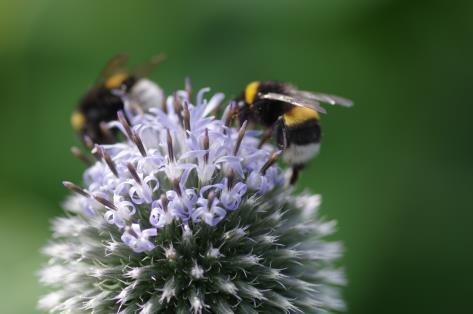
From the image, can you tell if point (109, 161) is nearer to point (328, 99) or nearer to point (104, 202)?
point (104, 202)

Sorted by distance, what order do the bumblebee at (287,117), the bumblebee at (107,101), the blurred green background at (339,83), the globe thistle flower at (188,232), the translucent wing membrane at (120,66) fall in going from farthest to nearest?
the blurred green background at (339,83)
the translucent wing membrane at (120,66)
the bumblebee at (107,101)
the bumblebee at (287,117)
the globe thistle flower at (188,232)

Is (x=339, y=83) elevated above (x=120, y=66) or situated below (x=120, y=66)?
below

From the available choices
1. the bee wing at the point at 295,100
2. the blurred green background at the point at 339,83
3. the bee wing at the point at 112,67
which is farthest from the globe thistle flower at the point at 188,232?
the blurred green background at the point at 339,83

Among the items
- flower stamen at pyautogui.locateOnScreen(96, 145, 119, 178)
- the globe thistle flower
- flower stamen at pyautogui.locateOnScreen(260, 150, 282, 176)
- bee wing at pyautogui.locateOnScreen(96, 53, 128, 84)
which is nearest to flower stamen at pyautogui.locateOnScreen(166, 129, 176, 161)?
the globe thistle flower

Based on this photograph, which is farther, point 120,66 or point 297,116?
point 120,66

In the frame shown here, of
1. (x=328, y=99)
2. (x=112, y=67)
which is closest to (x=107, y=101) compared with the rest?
(x=112, y=67)

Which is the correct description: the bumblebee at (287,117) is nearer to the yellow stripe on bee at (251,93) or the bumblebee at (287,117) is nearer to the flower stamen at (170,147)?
the yellow stripe on bee at (251,93)
